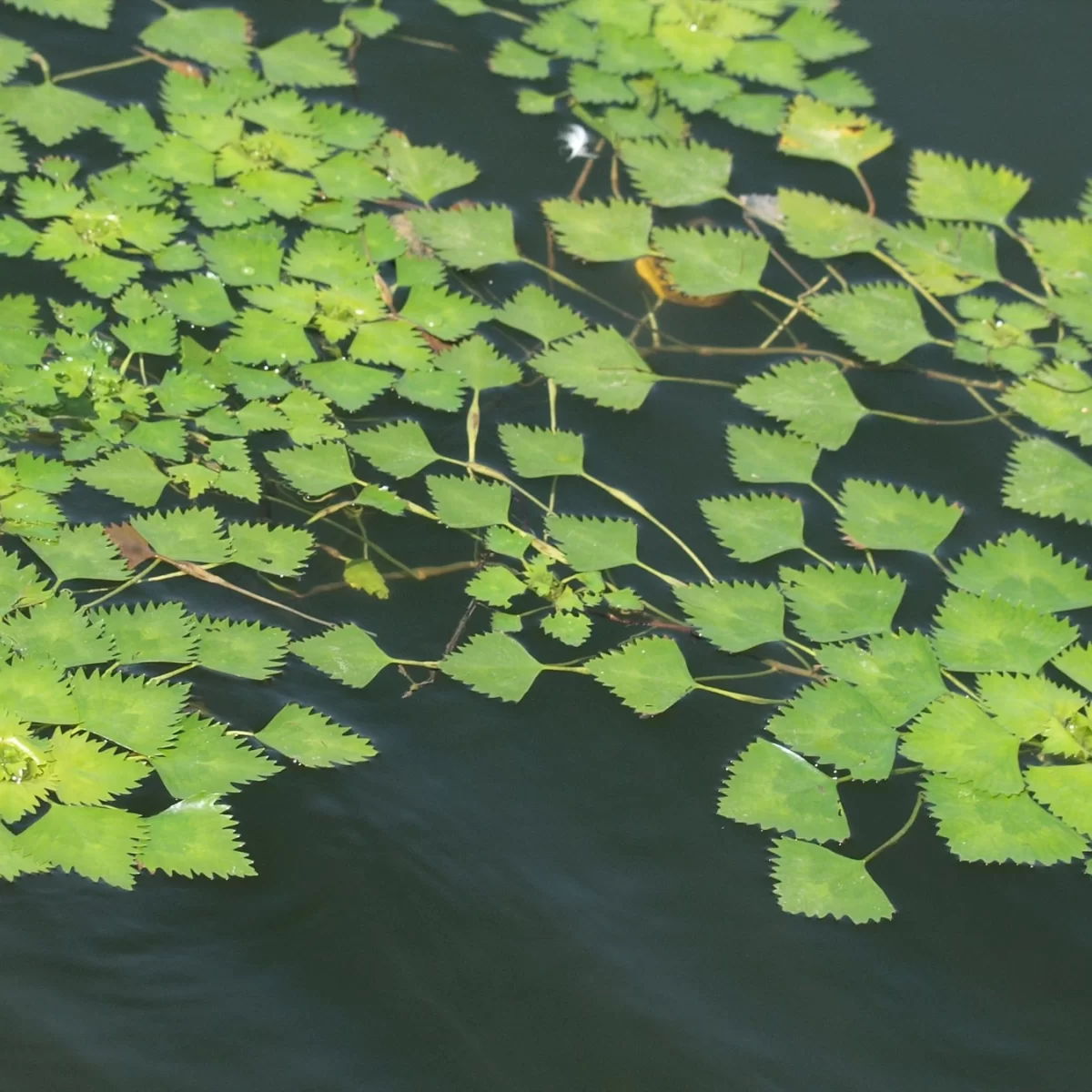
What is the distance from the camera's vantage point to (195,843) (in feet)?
4.39

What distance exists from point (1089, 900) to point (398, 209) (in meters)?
1.35

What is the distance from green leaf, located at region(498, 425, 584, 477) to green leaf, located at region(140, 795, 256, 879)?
1.92 ft

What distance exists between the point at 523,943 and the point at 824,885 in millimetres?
309

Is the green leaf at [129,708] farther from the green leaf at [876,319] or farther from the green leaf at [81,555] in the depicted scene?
the green leaf at [876,319]

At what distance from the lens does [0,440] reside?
1.66 meters

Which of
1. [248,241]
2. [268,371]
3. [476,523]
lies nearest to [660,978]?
[476,523]

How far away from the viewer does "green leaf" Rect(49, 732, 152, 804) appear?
1.36m

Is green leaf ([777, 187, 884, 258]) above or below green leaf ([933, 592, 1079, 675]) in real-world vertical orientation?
above

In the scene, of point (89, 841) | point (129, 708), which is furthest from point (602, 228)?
point (89, 841)

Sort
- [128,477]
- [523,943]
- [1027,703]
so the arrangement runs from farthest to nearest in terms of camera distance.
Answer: [128,477] < [1027,703] < [523,943]

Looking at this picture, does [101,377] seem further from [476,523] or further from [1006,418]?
[1006,418]

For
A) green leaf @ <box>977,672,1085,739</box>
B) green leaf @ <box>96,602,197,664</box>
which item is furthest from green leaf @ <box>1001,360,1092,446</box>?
green leaf @ <box>96,602,197,664</box>

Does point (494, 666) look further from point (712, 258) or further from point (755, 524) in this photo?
point (712, 258)

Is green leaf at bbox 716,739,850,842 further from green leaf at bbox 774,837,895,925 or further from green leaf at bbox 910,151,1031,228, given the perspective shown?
green leaf at bbox 910,151,1031,228
